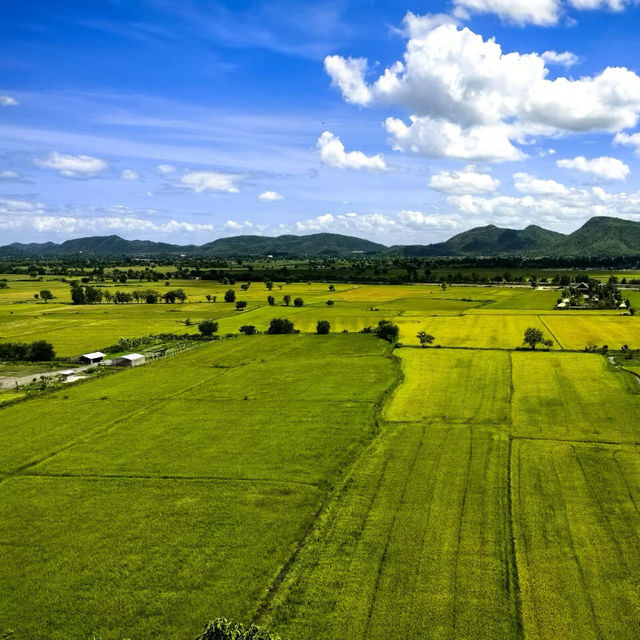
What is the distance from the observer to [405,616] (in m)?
28.4


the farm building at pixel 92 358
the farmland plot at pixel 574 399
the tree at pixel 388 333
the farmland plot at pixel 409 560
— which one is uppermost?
the tree at pixel 388 333

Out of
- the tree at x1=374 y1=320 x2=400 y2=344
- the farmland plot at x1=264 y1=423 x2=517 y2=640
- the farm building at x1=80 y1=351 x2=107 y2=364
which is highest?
the tree at x1=374 y1=320 x2=400 y2=344

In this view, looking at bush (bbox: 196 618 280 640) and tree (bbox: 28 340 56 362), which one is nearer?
bush (bbox: 196 618 280 640)

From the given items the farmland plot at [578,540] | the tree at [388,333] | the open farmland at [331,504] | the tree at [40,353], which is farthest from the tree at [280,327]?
the farmland plot at [578,540]

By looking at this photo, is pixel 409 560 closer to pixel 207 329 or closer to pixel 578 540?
pixel 578 540

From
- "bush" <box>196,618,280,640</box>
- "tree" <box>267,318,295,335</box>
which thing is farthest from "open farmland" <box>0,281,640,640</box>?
"tree" <box>267,318,295,335</box>

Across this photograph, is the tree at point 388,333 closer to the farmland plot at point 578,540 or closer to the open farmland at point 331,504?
the open farmland at point 331,504

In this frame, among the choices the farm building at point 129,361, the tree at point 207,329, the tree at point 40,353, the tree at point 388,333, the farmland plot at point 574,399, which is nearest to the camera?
the farmland plot at point 574,399

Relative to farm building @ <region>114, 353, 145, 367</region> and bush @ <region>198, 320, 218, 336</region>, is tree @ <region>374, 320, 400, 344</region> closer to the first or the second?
bush @ <region>198, 320, 218, 336</region>

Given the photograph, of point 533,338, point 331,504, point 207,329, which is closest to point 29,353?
point 207,329

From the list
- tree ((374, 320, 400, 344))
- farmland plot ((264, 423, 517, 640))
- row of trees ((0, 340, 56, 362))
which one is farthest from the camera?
tree ((374, 320, 400, 344))

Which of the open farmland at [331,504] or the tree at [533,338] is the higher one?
the tree at [533,338]

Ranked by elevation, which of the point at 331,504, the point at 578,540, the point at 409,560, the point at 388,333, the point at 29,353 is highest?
the point at 388,333

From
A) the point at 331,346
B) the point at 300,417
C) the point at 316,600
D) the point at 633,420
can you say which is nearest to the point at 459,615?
the point at 316,600
